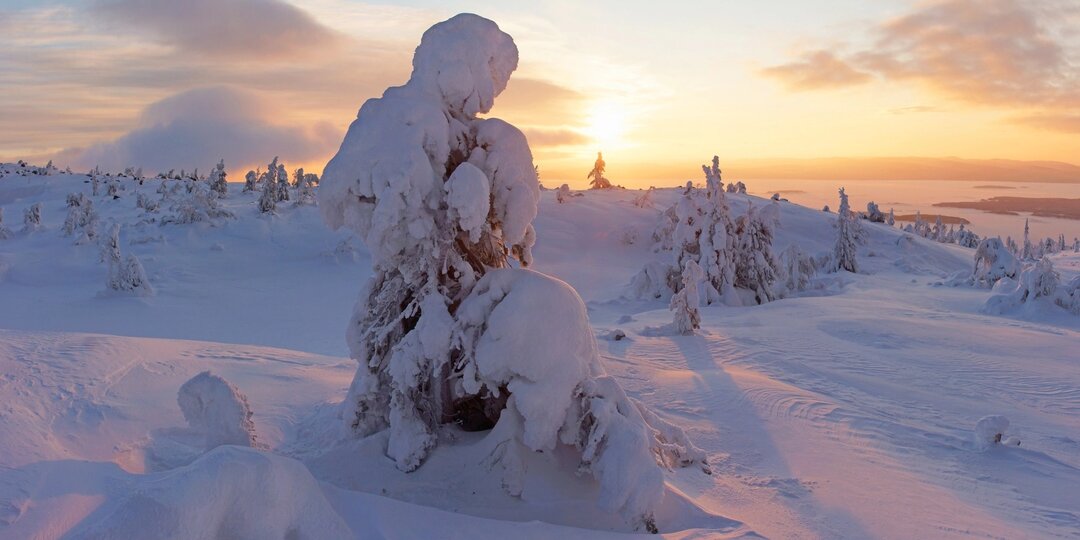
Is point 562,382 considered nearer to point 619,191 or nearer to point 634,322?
point 634,322

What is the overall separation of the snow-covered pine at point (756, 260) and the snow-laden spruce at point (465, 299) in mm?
19380

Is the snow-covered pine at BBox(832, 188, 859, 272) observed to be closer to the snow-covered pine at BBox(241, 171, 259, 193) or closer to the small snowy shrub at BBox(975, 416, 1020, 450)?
the small snowy shrub at BBox(975, 416, 1020, 450)

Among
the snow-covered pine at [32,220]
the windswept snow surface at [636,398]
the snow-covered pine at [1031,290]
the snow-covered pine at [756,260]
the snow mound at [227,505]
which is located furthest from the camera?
the snow-covered pine at [32,220]

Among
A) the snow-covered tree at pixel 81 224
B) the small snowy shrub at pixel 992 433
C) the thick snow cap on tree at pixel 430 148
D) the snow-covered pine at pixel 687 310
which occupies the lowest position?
the small snowy shrub at pixel 992 433

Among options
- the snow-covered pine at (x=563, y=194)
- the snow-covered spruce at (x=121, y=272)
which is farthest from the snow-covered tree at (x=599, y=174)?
the snow-covered spruce at (x=121, y=272)

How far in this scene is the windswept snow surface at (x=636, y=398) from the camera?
16.6 ft

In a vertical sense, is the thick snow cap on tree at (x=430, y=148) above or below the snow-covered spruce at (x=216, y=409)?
above

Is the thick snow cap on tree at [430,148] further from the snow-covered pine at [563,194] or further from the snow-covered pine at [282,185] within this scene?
the snow-covered pine at [563,194]

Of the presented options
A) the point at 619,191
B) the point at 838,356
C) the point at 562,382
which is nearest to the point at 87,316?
the point at 562,382

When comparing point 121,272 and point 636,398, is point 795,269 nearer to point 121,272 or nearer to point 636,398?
point 636,398

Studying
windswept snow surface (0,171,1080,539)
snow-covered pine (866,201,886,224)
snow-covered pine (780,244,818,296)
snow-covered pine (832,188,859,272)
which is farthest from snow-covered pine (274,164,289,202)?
snow-covered pine (866,201,886,224)

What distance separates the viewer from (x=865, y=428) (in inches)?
386

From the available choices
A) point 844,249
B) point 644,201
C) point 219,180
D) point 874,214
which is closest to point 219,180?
point 219,180

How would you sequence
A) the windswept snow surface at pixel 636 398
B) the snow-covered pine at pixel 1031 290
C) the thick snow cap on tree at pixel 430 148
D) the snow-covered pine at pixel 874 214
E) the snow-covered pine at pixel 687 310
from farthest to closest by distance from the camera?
the snow-covered pine at pixel 874 214, the snow-covered pine at pixel 1031 290, the snow-covered pine at pixel 687 310, the thick snow cap on tree at pixel 430 148, the windswept snow surface at pixel 636 398
